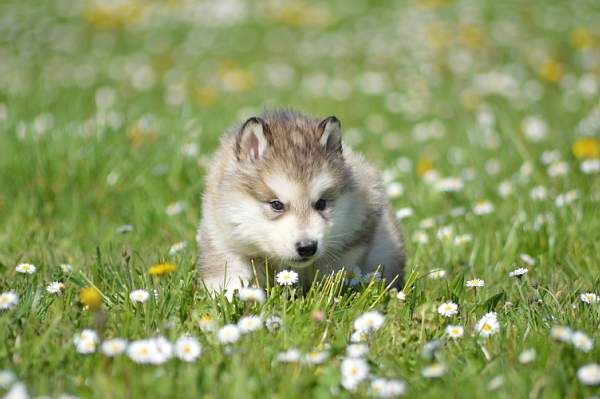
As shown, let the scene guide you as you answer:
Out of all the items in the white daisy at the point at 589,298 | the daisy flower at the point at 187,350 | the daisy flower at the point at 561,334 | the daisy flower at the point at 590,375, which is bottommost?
the white daisy at the point at 589,298

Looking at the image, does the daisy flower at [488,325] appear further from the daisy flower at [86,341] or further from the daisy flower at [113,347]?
the daisy flower at [86,341]

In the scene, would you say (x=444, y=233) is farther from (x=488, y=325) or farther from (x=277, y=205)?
(x=488, y=325)

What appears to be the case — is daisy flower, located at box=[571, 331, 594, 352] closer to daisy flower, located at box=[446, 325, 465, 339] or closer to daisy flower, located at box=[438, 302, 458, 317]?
daisy flower, located at box=[446, 325, 465, 339]

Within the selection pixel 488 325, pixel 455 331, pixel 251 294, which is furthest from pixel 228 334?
pixel 488 325

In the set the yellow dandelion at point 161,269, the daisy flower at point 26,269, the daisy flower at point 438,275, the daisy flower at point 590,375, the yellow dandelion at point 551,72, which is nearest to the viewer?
the daisy flower at point 590,375

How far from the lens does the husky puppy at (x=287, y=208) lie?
377 cm

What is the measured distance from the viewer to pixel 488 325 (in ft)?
11.0

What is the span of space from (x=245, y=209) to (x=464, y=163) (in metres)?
3.25

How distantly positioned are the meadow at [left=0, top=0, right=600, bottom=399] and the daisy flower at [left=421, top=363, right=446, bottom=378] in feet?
0.04

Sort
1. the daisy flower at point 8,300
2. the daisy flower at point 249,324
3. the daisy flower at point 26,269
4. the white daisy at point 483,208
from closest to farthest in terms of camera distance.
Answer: the daisy flower at point 249,324 < the daisy flower at point 8,300 < the daisy flower at point 26,269 < the white daisy at point 483,208

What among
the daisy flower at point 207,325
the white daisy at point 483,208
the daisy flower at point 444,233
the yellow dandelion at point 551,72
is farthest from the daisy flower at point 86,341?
the yellow dandelion at point 551,72

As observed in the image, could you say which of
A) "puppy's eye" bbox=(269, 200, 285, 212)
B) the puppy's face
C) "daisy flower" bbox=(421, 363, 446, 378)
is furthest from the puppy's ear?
"daisy flower" bbox=(421, 363, 446, 378)

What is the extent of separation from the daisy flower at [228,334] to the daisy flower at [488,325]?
1.01 metres

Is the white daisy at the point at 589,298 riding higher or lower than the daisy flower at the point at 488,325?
lower
